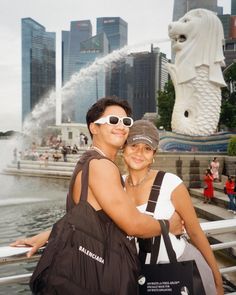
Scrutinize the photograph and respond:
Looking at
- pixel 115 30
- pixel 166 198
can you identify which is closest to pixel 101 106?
pixel 166 198

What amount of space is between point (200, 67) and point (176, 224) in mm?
19467

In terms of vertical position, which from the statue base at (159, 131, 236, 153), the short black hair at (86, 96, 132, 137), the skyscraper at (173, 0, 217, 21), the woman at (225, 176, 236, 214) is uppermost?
the skyscraper at (173, 0, 217, 21)

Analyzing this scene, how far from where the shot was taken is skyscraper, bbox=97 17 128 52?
123 meters

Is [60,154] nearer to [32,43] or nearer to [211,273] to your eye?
[211,273]

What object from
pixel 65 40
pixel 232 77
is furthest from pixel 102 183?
pixel 65 40

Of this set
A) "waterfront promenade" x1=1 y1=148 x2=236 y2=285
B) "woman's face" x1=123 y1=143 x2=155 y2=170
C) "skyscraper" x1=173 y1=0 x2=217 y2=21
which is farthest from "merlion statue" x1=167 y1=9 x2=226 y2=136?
"skyscraper" x1=173 y1=0 x2=217 y2=21

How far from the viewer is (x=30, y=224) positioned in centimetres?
773

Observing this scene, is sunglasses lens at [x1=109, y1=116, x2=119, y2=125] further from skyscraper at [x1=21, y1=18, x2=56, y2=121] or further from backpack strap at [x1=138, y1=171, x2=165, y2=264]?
skyscraper at [x1=21, y1=18, x2=56, y2=121]

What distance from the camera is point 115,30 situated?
12531 cm

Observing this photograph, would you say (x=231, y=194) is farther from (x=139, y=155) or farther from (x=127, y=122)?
(x=127, y=122)

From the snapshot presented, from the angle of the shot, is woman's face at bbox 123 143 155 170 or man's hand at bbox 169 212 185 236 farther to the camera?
woman's face at bbox 123 143 155 170

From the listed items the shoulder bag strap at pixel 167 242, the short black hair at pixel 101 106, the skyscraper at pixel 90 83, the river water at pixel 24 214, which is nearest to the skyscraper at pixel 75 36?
the skyscraper at pixel 90 83

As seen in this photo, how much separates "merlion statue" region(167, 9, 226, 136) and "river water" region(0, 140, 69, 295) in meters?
9.27

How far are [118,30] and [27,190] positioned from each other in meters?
118
